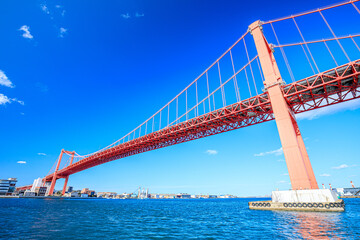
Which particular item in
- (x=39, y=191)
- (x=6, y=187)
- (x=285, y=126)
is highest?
(x=285, y=126)

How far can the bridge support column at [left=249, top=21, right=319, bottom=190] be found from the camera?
49.5ft

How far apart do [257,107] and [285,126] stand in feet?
15.9

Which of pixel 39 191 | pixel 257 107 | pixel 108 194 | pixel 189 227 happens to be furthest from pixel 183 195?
pixel 189 227

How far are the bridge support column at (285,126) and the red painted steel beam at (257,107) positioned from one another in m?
1.29

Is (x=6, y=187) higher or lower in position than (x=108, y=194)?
higher

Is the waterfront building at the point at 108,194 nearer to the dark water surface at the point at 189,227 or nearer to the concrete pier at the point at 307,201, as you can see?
the dark water surface at the point at 189,227

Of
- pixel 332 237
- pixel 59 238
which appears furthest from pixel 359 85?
pixel 59 238

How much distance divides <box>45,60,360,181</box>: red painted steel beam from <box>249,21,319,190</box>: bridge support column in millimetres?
1291

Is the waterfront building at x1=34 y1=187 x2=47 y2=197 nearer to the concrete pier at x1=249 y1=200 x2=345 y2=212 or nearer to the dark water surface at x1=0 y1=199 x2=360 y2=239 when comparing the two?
the dark water surface at x1=0 y1=199 x2=360 y2=239

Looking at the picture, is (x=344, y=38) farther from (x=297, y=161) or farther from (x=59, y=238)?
(x=59, y=238)

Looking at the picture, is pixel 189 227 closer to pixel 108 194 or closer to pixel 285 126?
pixel 285 126

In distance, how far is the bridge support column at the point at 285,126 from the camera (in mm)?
15091

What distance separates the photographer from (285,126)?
16.7 meters

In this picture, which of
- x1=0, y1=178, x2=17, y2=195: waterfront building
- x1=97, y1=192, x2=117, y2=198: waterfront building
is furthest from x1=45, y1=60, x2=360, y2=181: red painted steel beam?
x1=97, y1=192, x2=117, y2=198: waterfront building
